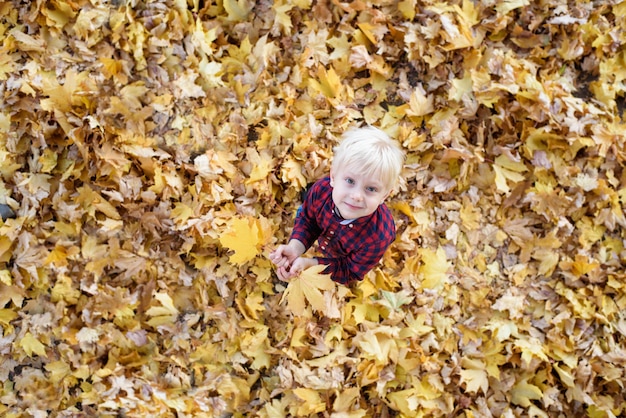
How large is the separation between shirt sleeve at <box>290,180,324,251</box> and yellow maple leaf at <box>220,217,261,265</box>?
0.99 feet

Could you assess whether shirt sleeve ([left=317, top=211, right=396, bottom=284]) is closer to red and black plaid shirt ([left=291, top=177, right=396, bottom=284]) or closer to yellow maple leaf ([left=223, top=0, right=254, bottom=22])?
red and black plaid shirt ([left=291, top=177, right=396, bottom=284])

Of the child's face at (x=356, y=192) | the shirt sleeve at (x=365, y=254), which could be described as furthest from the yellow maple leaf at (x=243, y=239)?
the child's face at (x=356, y=192)

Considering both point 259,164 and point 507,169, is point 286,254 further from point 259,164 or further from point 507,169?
point 507,169

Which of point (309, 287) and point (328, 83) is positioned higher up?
point (328, 83)

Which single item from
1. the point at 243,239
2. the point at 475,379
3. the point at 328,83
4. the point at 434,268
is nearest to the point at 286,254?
the point at 243,239

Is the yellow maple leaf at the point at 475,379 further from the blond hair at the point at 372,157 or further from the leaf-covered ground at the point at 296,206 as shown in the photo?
the blond hair at the point at 372,157

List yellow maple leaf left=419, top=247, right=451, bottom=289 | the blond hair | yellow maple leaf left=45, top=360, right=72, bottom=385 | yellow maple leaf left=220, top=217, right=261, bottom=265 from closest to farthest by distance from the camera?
the blond hair, yellow maple leaf left=220, top=217, right=261, bottom=265, yellow maple leaf left=45, top=360, right=72, bottom=385, yellow maple leaf left=419, top=247, right=451, bottom=289

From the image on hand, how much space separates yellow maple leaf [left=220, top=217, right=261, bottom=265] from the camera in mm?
2848

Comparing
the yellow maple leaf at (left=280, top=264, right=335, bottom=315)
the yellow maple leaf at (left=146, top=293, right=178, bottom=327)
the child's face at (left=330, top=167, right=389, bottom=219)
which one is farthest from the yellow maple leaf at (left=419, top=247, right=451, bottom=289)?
the yellow maple leaf at (left=146, top=293, right=178, bottom=327)

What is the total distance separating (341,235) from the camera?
2.52 m

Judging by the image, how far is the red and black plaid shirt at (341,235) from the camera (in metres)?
2.47

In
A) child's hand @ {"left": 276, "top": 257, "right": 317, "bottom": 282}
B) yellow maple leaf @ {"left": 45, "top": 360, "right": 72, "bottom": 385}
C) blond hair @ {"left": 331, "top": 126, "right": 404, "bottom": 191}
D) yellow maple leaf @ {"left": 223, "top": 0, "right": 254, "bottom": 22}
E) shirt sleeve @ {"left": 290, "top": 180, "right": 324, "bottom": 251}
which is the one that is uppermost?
yellow maple leaf @ {"left": 223, "top": 0, "right": 254, "bottom": 22}

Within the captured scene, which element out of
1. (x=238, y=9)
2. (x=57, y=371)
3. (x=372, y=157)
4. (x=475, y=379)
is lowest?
(x=475, y=379)

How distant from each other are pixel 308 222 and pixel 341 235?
0.27 meters
